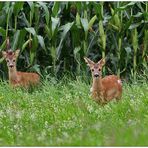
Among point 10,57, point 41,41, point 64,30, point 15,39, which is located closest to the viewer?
point 10,57

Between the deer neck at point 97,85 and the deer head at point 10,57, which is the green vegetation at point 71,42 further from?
the deer head at point 10,57

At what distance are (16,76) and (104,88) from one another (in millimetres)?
2055

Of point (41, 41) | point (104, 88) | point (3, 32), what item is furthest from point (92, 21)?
point (104, 88)

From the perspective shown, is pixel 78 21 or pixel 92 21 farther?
pixel 78 21

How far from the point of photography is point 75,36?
35.8ft

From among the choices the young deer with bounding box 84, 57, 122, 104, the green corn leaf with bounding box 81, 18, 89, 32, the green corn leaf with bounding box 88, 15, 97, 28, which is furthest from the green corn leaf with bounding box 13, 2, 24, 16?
the young deer with bounding box 84, 57, 122, 104

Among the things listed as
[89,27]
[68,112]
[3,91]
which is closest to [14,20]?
[89,27]

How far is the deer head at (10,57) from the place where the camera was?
10.2 meters

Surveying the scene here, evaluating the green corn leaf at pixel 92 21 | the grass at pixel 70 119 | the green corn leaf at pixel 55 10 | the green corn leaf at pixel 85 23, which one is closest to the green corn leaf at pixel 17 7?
the green corn leaf at pixel 55 10

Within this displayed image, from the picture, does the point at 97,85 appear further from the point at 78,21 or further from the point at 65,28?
the point at 78,21

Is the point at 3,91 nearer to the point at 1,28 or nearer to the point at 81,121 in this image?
the point at 1,28

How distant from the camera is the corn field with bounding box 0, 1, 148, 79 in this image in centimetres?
1085

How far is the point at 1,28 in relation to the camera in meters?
10.8

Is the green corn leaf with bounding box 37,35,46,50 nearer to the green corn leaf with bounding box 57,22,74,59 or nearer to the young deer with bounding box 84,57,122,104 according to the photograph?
the green corn leaf with bounding box 57,22,74,59
